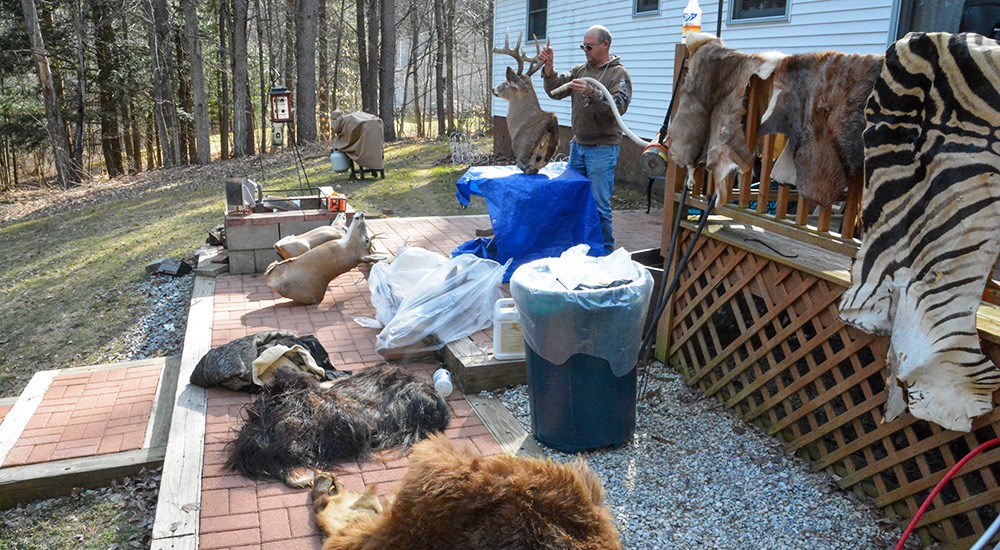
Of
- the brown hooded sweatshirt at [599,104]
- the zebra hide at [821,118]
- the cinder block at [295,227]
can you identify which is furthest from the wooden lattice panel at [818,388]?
the cinder block at [295,227]

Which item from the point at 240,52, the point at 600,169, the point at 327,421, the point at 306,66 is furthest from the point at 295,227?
the point at 240,52

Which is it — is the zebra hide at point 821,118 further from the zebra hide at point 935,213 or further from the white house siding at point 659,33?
the white house siding at point 659,33

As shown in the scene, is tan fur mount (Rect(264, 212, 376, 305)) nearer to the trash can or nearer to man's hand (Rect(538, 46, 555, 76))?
man's hand (Rect(538, 46, 555, 76))

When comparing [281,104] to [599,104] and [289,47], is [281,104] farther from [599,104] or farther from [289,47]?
[289,47]

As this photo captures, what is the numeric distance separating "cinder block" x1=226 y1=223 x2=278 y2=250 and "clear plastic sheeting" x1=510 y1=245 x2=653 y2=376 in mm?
4026

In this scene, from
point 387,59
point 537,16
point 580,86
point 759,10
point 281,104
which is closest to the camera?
point 580,86

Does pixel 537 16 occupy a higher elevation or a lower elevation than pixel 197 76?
higher

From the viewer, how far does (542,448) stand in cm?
365

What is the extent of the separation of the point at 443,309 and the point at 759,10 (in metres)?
6.17

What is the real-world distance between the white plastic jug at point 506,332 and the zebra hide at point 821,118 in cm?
173

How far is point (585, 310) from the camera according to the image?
3305 millimetres

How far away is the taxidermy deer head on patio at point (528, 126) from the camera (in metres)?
6.26

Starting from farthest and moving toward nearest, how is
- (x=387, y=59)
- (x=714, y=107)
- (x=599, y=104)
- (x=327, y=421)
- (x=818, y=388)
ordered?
1. (x=387, y=59)
2. (x=599, y=104)
3. (x=327, y=421)
4. (x=714, y=107)
5. (x=818, y=388)

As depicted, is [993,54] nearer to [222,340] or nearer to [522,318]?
[522,318]
